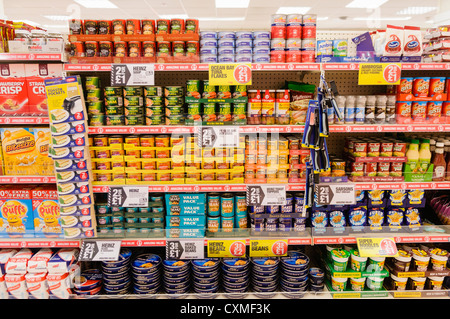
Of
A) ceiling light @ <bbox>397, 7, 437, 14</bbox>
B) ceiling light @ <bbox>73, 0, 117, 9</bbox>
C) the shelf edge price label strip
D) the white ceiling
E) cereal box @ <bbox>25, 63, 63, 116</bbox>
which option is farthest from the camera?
ceiling light @ <bbox>397, 7, 437, 14</bbox>

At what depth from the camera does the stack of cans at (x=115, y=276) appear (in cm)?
222

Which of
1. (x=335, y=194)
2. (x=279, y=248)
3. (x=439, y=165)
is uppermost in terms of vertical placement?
(x=439, y=165)

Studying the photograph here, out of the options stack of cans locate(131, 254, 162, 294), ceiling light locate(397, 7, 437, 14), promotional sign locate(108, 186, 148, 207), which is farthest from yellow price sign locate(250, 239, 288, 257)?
ceiling light locate(397, 7, 437, 14)

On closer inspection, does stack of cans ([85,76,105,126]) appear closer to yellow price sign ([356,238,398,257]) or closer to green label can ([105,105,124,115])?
green label can ([105,105,124,115])

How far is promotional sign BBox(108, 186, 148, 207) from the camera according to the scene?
7.17ft

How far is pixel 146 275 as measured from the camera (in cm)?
222

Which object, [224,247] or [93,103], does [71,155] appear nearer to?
[93,103]

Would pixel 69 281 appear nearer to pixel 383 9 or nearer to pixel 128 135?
pixel 128 135

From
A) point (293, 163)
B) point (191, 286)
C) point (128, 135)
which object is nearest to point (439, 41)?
point (293, 163)

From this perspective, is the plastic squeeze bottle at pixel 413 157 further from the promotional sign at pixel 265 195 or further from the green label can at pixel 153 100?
the green label can at pixel 153 100

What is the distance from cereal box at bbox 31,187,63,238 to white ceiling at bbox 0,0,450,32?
558cm

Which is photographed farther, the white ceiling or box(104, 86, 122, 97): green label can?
the white ceiling

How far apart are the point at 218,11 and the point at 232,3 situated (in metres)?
0.89

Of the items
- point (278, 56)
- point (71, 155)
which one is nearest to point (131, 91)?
point (71, 155)
